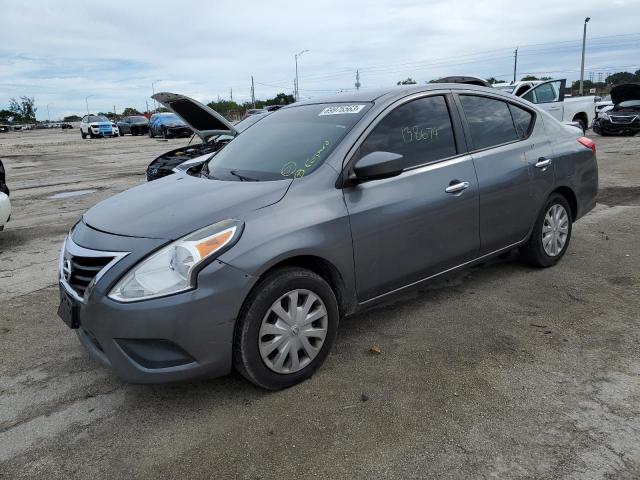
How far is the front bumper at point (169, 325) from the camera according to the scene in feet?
8.68

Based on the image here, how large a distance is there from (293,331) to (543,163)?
109 inches

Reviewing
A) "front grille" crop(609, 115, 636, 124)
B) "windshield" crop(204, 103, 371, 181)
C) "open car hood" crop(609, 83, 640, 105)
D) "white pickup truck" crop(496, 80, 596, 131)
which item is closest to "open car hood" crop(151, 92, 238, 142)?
"windshield" crop(204, 103, 371, 181)

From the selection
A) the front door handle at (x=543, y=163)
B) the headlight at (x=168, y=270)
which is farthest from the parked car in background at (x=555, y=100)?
the headlight at (x=168, y=270)

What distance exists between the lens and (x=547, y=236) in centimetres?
473

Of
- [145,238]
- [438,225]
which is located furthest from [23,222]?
[438,225]

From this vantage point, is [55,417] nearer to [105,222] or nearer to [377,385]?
[105,222]

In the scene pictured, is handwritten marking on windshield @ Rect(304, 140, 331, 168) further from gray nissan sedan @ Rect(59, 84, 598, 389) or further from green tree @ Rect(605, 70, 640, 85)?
green tree @ Rect(605, 70, 640, 85)

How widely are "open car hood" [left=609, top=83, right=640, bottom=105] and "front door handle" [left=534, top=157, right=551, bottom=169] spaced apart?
1749 centimetres

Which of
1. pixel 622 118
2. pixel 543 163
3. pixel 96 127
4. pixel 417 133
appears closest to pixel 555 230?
pixel 543 163

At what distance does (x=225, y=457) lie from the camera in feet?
8.31

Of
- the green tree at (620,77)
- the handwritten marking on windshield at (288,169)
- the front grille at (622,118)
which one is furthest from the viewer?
the green tree at (620,77)

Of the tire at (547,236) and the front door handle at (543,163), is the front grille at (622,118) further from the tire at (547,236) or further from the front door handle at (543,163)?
the front door handle at (543,163)

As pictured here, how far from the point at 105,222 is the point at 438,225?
2.12 meters

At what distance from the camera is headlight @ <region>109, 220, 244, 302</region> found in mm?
2676
